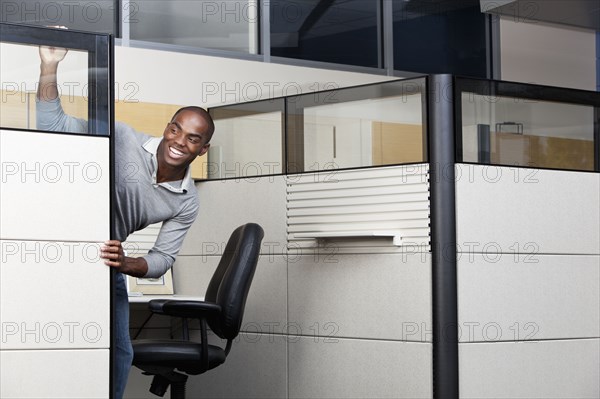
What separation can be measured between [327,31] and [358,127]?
84.7 inches

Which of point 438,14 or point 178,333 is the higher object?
point 438,14

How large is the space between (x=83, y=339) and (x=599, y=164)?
244 centimetres

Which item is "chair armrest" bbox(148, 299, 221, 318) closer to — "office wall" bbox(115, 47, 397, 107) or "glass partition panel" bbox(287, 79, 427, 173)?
"glass partition panel" bbox(287, 79, 427, 173)

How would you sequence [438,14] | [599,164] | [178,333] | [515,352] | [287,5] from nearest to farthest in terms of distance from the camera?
[515,352] < [599,164] < [178,333] < [287,5] < [438,14]

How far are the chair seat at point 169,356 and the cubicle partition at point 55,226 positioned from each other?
0.75 m

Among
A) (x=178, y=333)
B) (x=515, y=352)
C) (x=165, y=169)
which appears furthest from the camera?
(x=178, y=333)

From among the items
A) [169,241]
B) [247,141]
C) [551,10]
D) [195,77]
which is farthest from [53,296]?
[551,10]

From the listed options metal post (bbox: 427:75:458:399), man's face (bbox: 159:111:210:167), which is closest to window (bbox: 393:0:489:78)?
metal post (bbox: 427:75:458:399)

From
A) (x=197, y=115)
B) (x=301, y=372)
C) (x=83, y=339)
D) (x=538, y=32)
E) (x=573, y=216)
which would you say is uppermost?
(x=538, y=32)

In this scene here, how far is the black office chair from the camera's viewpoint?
13.3ft

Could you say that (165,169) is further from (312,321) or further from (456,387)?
(456,387)

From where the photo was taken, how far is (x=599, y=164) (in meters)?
4.45

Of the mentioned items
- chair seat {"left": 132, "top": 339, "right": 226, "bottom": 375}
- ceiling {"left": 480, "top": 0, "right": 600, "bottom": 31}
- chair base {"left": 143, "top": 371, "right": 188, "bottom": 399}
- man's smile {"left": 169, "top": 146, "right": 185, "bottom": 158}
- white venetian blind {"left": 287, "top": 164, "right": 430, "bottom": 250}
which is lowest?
chair base {"left": 143, "top": 371, "right": 188, "bottom": 399}

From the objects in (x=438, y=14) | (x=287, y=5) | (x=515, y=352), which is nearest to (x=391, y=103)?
(x=515, y=352)
